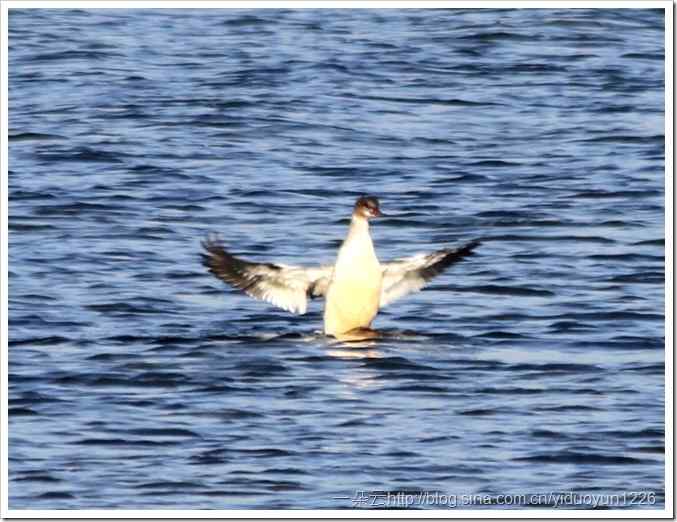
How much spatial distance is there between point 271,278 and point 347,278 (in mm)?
548

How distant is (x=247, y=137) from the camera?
2241cm

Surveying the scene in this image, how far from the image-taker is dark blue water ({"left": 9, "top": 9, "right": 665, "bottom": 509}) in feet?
37.3

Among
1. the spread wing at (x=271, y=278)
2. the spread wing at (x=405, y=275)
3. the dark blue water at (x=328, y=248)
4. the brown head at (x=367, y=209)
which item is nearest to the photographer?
the dark blue water at (x=328, y=248)

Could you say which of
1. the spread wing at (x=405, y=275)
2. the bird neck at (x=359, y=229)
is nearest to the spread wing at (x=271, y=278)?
the bird neck at (x=359, y=229)

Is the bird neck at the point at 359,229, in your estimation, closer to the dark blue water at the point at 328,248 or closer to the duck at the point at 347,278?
the duck at the point at 347,278

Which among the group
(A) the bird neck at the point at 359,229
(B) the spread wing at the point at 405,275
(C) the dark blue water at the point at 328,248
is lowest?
(C) the dark blue water at the point at 328,248

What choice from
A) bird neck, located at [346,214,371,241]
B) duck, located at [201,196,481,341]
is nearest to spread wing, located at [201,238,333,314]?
duck, located at [201,196,481,341]

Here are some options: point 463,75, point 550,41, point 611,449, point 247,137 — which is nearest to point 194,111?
point 247,137

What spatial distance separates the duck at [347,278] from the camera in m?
14.0

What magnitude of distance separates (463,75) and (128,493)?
16.2m

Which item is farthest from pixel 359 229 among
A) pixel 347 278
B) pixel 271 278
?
pixel 271 278

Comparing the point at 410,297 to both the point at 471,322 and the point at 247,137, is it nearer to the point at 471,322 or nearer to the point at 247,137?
the point at 471,322

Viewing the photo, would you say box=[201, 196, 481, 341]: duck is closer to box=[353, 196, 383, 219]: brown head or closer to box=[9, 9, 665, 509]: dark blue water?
box=[353, 196, 383, 219]: brown head

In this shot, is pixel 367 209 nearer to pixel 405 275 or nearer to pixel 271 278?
pixel 405 275
